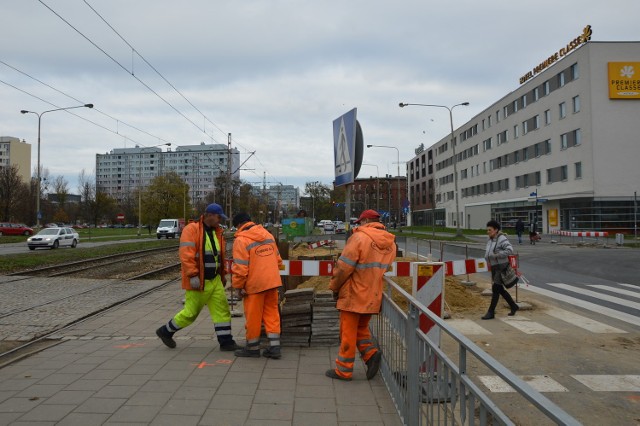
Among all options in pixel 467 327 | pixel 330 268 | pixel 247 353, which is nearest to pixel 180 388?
pixel 247 353

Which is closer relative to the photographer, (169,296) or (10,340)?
(10,340)

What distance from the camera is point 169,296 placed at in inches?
412

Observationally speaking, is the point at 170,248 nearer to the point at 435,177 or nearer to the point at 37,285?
the point at 37,285

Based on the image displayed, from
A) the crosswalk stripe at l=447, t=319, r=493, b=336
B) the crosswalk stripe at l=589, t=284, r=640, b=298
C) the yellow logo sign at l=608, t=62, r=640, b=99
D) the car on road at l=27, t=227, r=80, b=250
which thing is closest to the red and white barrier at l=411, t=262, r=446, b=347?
the crosswalk stripe at l=447, t=319, r=493, b=336

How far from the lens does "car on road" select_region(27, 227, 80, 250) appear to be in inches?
1118

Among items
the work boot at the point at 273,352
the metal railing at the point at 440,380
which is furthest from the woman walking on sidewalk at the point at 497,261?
the work boot at the point at 273,352

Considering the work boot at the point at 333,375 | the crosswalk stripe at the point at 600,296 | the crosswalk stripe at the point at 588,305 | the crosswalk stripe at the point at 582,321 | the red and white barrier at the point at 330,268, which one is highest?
the red and white barrier at the point at 330,268

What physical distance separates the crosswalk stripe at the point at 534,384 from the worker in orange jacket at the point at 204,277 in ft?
9.44

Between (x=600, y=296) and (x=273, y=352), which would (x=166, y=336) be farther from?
(x=600, y=296)

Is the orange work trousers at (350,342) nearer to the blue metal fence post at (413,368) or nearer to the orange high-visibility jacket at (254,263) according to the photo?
the orange high-visibility jacket at (254,263)

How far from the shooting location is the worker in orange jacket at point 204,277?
553 centimetres

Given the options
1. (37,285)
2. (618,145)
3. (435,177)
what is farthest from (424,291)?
(435,177)

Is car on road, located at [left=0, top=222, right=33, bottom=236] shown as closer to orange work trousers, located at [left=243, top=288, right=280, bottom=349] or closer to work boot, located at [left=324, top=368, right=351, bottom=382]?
orange work trousers, located at [left=243, top=288, right=280, bottom=349]

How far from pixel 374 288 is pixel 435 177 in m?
79.5
